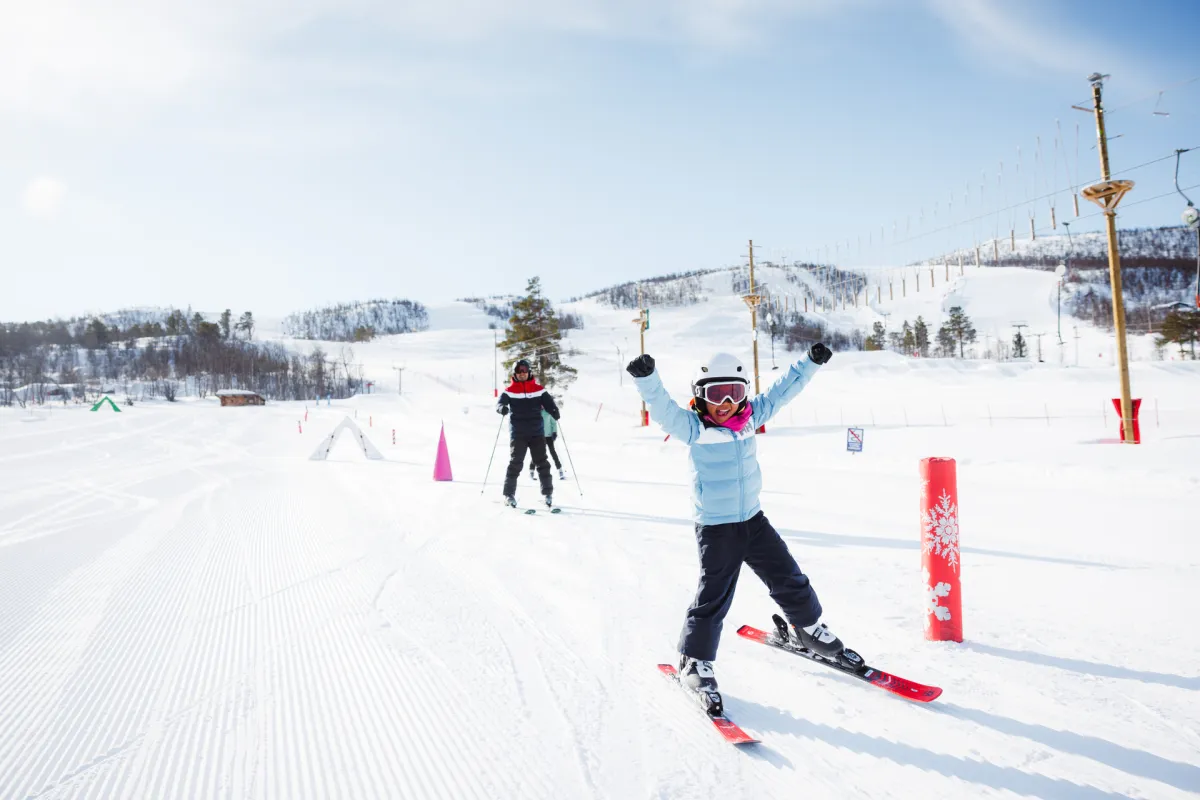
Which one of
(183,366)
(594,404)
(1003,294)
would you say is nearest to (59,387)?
(183,366)

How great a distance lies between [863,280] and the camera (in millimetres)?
21734

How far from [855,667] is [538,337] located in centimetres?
3730

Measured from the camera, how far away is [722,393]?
3133mm

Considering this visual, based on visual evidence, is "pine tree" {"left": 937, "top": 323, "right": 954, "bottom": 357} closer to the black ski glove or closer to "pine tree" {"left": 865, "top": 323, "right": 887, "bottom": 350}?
"pine tree" {"left": 865, "top": 323, "right": 887, "bottom": 350}

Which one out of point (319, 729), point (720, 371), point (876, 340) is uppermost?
point (876, 340)

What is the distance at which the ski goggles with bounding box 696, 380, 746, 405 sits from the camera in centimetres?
313

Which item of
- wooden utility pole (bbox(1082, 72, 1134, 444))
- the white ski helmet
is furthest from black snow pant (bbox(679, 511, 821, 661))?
wooden utility pole (bbox(1082, 72, 1134, 444))

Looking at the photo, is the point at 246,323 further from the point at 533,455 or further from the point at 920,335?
the point at 533,455

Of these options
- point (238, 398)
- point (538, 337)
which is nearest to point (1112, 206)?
point (538, 337)

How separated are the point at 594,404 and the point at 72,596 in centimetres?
3980

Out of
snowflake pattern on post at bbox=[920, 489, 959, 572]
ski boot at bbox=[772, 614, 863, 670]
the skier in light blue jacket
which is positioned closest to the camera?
the skier in light blue jacket

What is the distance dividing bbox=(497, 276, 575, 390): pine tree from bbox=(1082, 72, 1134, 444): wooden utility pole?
29.4m

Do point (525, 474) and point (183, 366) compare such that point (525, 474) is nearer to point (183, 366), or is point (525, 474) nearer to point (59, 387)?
point (59, 387)

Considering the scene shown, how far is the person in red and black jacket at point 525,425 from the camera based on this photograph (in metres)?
8.02
